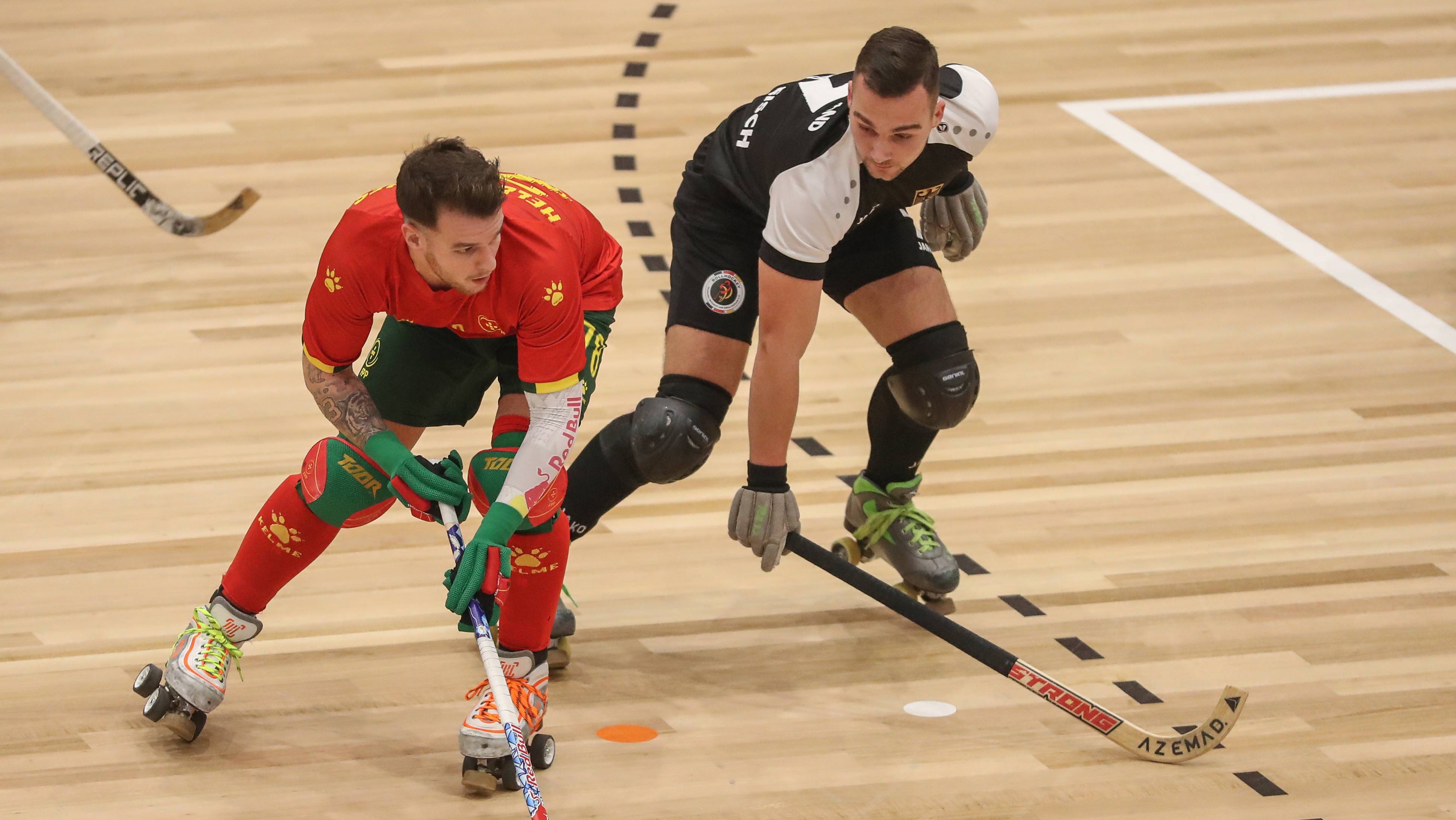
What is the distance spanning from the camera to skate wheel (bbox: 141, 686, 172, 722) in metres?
3.12

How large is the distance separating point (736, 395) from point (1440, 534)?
80.2 inches

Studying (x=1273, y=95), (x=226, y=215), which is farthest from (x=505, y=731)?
(x=1273, y=95)

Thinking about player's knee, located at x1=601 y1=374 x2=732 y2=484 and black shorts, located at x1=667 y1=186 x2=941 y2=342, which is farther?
black shorts, located at x1=667 y1=186 x2=941 y2=342

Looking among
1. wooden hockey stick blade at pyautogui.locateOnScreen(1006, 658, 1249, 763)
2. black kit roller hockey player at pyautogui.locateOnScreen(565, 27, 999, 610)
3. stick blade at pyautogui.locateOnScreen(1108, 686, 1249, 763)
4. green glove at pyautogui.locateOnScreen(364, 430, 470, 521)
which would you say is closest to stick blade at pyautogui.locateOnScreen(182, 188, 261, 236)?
black kit roller hockey player at pyautogui.locateOnScreen(565, 27, 999, 610)

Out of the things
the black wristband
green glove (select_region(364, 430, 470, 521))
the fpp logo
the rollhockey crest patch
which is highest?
the rollhockey crest patch

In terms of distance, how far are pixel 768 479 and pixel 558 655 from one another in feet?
2.07

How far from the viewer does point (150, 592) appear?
377cm

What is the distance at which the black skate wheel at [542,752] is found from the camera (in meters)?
3.12

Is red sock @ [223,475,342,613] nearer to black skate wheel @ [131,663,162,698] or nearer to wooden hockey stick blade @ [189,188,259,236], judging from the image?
black skate wheel @ [131,663,162,698]

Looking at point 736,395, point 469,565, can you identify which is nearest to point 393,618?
point 469,565

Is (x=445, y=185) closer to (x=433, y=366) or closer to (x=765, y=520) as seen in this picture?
(x=433, y=366)

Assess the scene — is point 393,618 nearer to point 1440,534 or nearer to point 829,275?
point 829,275

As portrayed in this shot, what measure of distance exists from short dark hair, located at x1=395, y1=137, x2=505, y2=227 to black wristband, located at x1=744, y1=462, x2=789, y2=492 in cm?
92

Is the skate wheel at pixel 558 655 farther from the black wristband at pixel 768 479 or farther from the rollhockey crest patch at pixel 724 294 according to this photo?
the rollhockey crest patch at pixel 724 294
